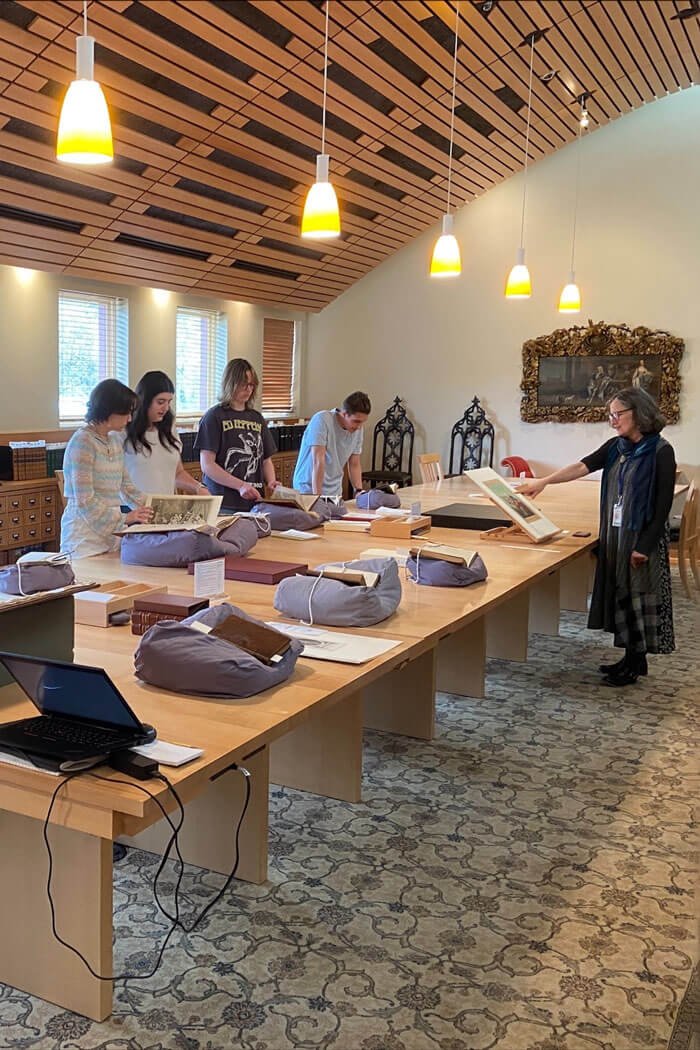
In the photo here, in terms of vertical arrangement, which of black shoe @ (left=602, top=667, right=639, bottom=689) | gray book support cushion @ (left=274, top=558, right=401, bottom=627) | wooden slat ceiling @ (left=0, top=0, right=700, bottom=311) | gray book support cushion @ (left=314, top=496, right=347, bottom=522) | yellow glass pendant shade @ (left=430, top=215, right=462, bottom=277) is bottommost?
black shoe @ (left=602, top=667, right=639, bottom=689)

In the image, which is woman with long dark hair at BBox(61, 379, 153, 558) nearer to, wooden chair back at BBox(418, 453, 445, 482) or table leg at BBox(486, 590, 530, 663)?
table leg at BBox(486, 590, 530, 663)

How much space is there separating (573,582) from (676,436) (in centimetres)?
346

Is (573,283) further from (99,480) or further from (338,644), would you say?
(338,644)

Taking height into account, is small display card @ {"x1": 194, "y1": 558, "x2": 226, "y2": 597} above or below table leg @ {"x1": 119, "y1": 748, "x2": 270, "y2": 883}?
above

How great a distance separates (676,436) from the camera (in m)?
9.38

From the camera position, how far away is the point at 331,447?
18.7 ft

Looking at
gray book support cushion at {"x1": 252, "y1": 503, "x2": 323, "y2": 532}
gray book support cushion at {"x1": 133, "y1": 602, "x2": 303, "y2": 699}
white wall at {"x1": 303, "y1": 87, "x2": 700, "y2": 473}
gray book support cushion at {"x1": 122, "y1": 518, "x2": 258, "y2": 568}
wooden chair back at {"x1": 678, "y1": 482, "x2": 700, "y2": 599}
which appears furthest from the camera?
white wall at {"x1": 303, "y1": 87, "x2": 700, "y2": 473}

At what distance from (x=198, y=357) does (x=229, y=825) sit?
23.8 feet

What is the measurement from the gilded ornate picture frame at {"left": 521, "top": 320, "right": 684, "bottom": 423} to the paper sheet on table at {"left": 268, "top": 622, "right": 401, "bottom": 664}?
7144 millimetres

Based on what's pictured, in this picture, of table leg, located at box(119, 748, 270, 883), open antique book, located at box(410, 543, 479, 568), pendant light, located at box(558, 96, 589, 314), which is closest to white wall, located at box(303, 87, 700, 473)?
pendant light, located at box(558, 96, 589, 314)

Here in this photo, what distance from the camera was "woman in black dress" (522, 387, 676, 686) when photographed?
178 inches

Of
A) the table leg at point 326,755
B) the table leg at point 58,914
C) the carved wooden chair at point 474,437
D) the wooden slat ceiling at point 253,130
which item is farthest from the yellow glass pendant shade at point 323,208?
the carved wooden chair at point 474,437

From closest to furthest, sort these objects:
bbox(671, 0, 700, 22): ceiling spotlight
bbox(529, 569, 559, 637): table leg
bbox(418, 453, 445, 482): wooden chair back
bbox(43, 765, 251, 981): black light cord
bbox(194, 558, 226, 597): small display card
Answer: bbox(671, 0, 700, 22): ceiling spotlight < bbox(43, 765, 251, 981): black light cord < bbox(194, 558, 226, 597): small display card < bbox(529, 569, 559, 637): table leg < bbox(418, 453, 445, 482): wooden chair back

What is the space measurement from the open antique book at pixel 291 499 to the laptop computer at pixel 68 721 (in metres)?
3.01
